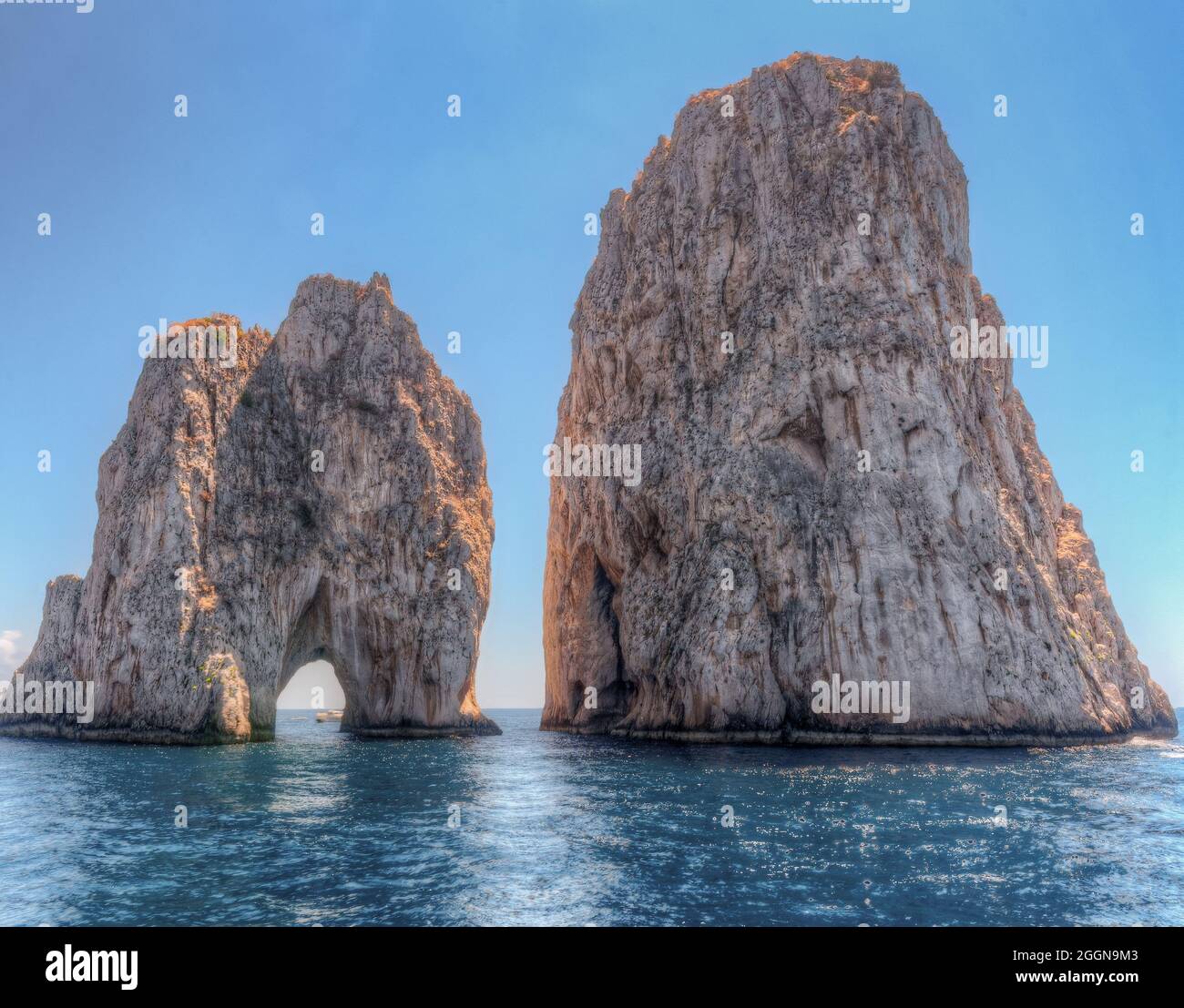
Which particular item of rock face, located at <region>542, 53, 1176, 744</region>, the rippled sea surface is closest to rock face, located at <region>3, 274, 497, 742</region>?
rock face, located at <region>542, 53, 1176, 744</region>

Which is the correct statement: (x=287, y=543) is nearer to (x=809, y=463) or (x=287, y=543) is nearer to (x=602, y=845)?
(x=809, y=463)

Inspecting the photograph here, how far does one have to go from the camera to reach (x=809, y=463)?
5825 cm

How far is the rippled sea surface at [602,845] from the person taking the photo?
14.1 metres

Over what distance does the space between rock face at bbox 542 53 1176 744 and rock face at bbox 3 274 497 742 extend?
562 inches

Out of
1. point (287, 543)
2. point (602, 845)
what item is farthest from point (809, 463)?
point (602, 845)

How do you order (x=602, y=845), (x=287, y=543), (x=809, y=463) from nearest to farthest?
1. (x=602, y=845)
2. (x=809, y=463)
3. (x=287, y=543)

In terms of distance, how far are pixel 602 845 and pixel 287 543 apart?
50.9m

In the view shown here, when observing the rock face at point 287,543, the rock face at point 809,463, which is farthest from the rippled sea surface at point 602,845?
the rock face at point 287,543

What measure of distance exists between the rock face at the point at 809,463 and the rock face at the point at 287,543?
14.3 metres

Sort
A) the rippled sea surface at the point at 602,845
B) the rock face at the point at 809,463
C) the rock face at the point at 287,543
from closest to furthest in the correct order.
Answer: the rippled sea surface at the point at 602,845, the rock face at the point at 809,463, the rock face at the point at 287,543

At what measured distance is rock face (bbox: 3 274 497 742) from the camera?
54969mm

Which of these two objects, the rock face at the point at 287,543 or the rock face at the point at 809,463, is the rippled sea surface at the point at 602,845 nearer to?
the rock face at the point at 809,463

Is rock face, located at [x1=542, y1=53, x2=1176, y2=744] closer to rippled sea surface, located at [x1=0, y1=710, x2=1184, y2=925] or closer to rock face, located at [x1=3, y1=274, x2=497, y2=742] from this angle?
rock face, located at [x1=3, y1=274, x2=497, y2=742]
